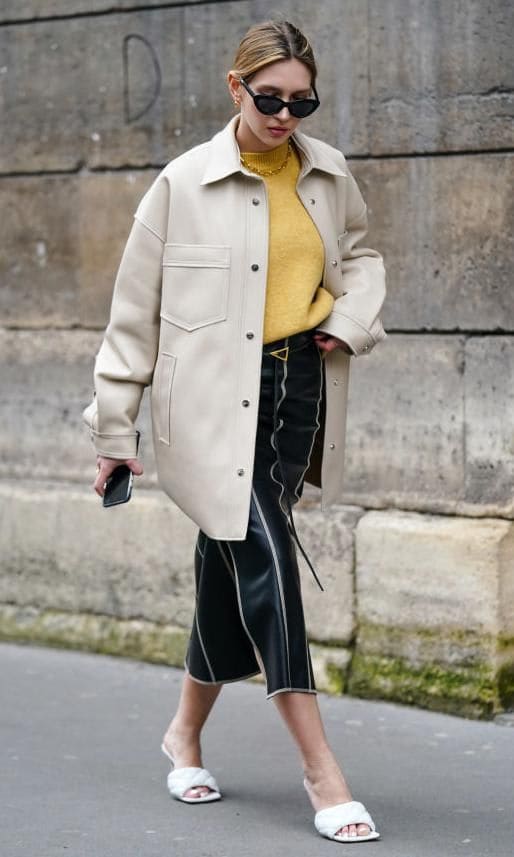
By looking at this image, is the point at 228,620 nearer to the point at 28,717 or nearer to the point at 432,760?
the point at 432,760

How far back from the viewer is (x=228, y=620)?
4.30m

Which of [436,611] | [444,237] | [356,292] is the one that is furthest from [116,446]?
[444,237]

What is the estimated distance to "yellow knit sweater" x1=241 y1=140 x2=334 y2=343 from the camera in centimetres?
413

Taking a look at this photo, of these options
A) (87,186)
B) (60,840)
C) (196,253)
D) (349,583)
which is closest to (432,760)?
(349,583)

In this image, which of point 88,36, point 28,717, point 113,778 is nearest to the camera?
point 113,778

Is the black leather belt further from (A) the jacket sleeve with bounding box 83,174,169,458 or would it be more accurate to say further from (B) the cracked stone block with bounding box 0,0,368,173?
(B) the cracked stone block with bounding box 0,0,368,173

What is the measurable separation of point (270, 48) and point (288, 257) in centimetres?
49

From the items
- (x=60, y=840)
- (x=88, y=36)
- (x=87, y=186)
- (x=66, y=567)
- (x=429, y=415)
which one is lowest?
(x=60, y=840)

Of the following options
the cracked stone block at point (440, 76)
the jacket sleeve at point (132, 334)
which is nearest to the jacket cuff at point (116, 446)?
the jacket sleeve at point (132, 334)

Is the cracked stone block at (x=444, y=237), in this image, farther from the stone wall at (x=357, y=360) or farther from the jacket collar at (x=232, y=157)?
the jacket collar at (x=232, y=157)

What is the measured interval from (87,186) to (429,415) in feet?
5.47

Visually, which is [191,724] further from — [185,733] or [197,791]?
[197,791]

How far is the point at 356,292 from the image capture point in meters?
4.34

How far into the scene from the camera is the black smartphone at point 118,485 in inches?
165
